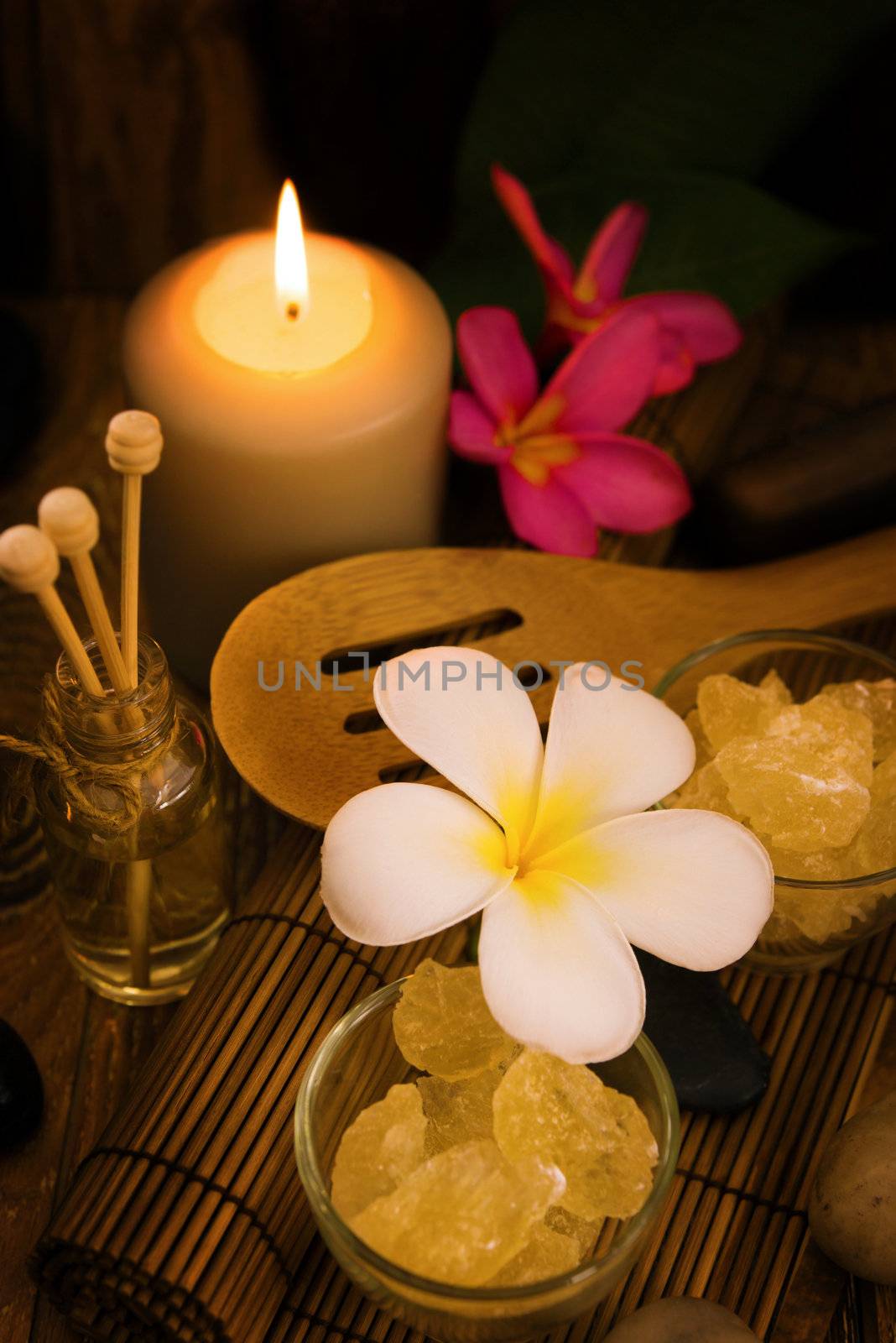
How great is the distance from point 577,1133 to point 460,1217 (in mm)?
57

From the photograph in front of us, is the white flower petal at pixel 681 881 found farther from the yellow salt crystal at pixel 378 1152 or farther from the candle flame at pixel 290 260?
the candle flame at pixel 290 260

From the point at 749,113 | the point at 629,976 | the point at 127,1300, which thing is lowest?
the point at 127,1300

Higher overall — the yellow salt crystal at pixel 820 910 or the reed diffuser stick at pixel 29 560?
the reed diffuser stick at pixel 29 560

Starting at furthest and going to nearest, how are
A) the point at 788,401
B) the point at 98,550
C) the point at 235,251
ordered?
1. the point at 788,401
2. the point at 98,550
3. the point at 235,251

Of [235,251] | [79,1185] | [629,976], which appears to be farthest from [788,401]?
[79,1185]

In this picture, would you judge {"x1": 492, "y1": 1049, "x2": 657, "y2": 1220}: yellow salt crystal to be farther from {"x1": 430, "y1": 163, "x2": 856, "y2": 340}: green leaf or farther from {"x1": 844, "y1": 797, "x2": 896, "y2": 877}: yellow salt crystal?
{"x1": 430, "y1": 163, "x2": 856, "y2": 340}: green leaf

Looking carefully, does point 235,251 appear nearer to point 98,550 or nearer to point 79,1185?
point 98,550

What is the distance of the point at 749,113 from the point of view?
0.88m

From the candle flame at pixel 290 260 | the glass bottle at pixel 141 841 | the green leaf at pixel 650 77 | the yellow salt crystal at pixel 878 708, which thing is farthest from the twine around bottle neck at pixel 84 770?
the green leaf at pixel 650 77

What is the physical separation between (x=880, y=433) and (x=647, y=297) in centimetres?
16

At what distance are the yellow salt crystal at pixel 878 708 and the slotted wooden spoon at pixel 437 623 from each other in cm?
10

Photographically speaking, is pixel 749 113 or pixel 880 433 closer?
pixel 880 433

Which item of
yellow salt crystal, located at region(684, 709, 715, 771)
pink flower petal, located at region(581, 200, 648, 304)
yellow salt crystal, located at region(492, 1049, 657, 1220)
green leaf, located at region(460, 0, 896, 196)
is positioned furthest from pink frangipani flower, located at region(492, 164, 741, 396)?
→ yellow salt crystal, located at region(492, 1049, 657, 1220)

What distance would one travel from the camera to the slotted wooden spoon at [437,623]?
0.64 meters
